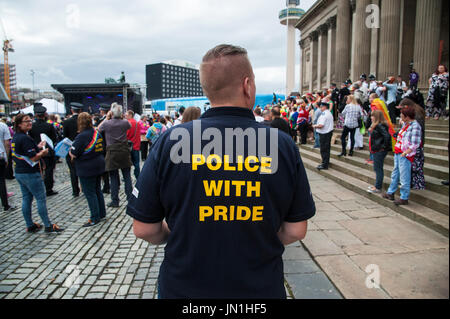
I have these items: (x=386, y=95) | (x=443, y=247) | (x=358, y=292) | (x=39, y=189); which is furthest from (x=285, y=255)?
(x=386, y=95)

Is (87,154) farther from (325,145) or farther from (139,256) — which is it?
(325,145)

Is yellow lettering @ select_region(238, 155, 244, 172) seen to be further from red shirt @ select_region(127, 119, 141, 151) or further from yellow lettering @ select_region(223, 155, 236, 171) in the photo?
red shirt @ select_region(127, 119, 141, 151)

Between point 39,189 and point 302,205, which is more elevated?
point 302,205

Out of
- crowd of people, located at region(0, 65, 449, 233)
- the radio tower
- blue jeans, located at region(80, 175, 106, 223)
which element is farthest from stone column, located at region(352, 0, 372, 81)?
the radio tower

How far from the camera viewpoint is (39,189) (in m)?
5.16

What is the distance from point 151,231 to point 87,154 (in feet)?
15.3

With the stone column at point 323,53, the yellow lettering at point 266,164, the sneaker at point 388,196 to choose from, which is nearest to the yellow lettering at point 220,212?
the yellow lettering at point 266,164

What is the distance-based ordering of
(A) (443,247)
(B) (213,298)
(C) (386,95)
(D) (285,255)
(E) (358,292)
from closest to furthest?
(A) (443,247) → (B) (213,298) → (E) (358,292) → (D) (285,255) → (C) (386,95)

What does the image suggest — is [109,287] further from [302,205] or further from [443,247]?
[443,247]

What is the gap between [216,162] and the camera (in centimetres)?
129

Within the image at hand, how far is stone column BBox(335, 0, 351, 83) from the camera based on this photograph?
2373cm

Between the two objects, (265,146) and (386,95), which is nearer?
(265,146)
